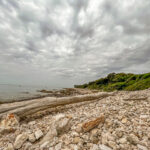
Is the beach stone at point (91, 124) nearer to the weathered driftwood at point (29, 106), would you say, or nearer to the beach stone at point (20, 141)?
the beach stone at point (20, 141)

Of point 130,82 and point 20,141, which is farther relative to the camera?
point 130,82

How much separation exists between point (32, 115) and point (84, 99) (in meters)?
4.22

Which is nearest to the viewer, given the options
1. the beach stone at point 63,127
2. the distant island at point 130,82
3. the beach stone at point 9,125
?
the beach stone at point 63,127

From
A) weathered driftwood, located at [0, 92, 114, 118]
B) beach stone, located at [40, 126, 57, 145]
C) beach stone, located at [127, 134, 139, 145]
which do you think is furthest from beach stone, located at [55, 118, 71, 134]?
weathered driftwood, located at [0, 92, 114, 118]

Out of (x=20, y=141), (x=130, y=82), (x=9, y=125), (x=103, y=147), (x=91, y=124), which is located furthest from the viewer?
(x=130, y=82)

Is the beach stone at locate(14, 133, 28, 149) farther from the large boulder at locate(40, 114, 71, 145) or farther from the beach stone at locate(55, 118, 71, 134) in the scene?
the beach stone at locate(55, 118, 71, 134)

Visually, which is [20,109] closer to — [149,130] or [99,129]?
[99,129]

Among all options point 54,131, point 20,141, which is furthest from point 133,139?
point 20,141

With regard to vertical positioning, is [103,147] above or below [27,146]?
above

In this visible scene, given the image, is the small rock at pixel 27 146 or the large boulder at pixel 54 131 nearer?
the small rock at pixel 27 146

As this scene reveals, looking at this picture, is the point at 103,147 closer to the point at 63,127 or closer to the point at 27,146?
the point at 63,127

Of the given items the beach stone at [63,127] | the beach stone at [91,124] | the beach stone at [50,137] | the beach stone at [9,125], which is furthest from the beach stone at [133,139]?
the beach stone at [9,125]

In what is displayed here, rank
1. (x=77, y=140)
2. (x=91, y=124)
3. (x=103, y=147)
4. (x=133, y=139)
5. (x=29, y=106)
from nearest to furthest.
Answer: (x=103, y=147) → (x=133, y=139) → (x=77, y=140) → (x=91, y=124) → (x=29, y=106)

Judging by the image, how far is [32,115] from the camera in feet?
18.2
